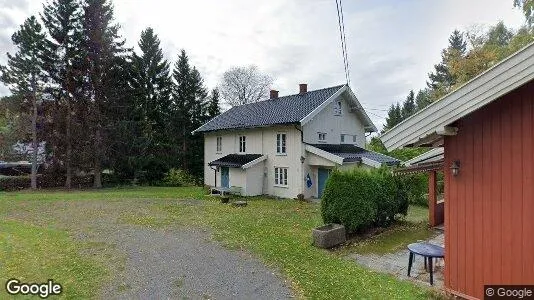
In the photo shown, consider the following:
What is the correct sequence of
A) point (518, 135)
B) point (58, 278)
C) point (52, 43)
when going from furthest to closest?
point (52, 43) < point (58, 278) < point (518, 135)

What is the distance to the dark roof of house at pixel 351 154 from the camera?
2019 centimetres

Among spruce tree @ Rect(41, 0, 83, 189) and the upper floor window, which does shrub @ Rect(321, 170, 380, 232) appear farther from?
spruce tree @ Rect(41, 0, 83, 189)

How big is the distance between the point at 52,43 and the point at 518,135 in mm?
33054

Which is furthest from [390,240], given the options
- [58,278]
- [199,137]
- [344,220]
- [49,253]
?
[199,137]

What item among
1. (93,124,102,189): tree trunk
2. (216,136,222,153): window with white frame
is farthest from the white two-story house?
(93,124,102,189): tree trunk

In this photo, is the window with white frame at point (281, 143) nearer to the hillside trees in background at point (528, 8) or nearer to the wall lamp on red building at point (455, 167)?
the hillside trees in background at point (528, 8)

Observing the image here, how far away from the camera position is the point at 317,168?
21312mm

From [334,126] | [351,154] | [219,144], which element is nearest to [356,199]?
[351,154]

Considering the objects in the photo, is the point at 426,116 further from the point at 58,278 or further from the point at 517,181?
the point at 58,278

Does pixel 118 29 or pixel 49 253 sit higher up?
pixel 118 29

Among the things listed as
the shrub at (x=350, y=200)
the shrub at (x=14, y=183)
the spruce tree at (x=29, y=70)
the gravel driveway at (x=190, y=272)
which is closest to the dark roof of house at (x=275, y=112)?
the shrub at (x=350, y=200)

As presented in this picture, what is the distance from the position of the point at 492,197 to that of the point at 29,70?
1248 inches

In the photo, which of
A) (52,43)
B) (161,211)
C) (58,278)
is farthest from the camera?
(52,43)

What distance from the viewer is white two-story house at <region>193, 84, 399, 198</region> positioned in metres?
20.9
